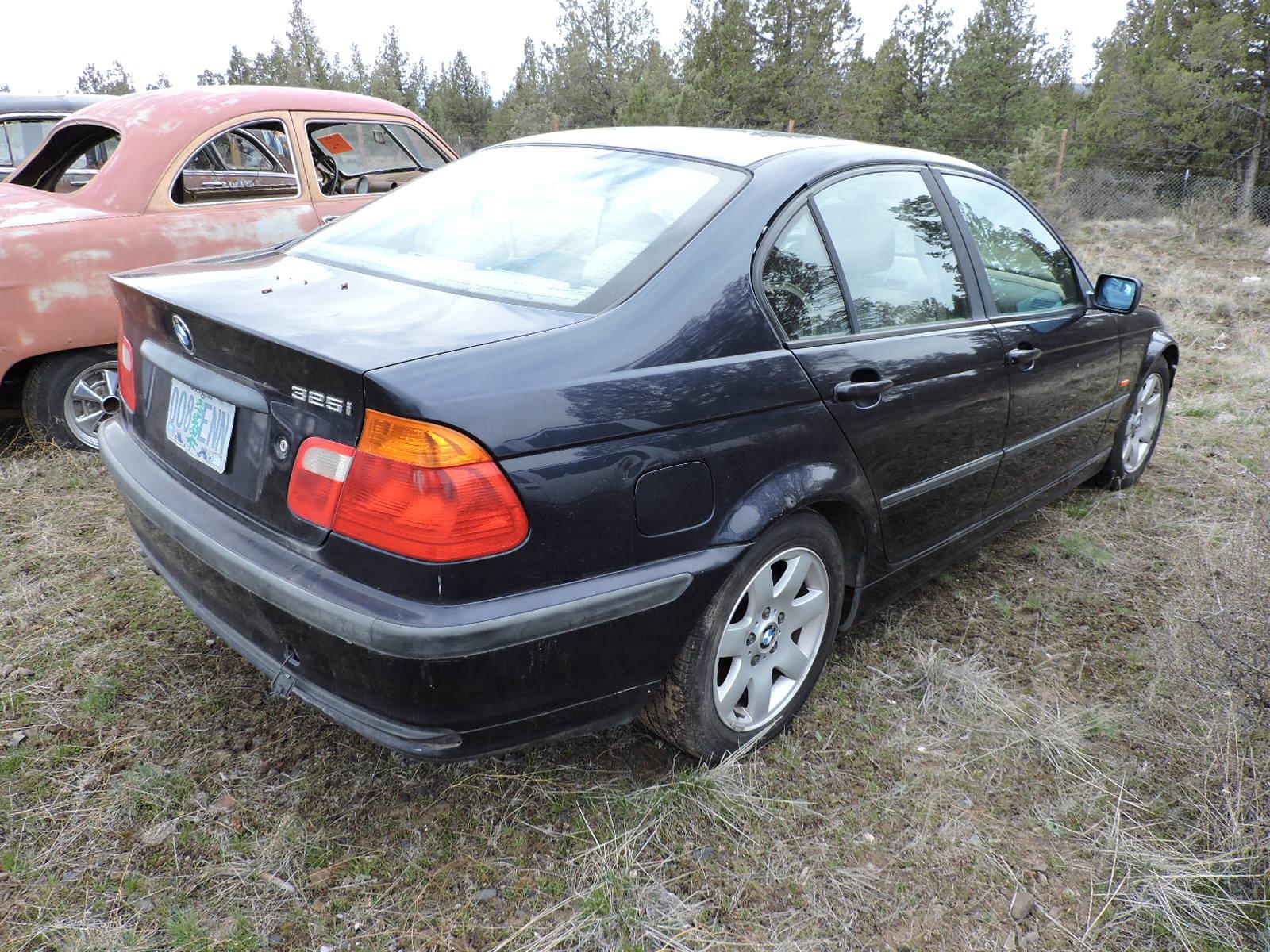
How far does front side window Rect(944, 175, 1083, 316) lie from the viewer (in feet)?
9.56

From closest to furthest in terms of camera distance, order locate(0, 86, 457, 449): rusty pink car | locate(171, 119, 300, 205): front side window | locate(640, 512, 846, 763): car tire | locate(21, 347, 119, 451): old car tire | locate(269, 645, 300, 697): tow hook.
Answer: locate(269, 645, 300, 697): tow hook → locate(640, 512, 846, 763): car tire → locate(0, 86, 457, 449): rusty pink car → locate(21, 347, 119, 451): old car tire → locate(171, 119, 300, 205): front side window

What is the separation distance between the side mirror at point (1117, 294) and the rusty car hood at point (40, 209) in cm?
424

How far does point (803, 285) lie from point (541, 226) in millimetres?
694

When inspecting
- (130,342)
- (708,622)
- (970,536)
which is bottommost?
(970,536)

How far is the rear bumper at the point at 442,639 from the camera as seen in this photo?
1614mm

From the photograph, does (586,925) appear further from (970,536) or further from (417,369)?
(970,536)

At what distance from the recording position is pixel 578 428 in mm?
1676

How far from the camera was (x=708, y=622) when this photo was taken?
199cm

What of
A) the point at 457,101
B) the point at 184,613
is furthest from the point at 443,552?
the point at 457,101

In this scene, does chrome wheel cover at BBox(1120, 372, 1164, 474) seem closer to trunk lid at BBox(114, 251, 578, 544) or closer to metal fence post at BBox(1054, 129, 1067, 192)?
trunk lid at BBox(114, 251, 578, 544)

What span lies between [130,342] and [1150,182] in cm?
2088

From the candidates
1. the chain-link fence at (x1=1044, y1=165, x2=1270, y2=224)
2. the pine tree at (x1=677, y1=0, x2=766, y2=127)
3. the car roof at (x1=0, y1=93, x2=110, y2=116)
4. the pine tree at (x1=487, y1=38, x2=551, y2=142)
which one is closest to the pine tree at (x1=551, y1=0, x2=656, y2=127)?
the pine tree at (x1=487, y1=38, x2=551, y2=142)

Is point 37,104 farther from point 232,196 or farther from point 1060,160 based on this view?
point 1060,160

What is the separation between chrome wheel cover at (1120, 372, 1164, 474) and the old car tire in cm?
467
